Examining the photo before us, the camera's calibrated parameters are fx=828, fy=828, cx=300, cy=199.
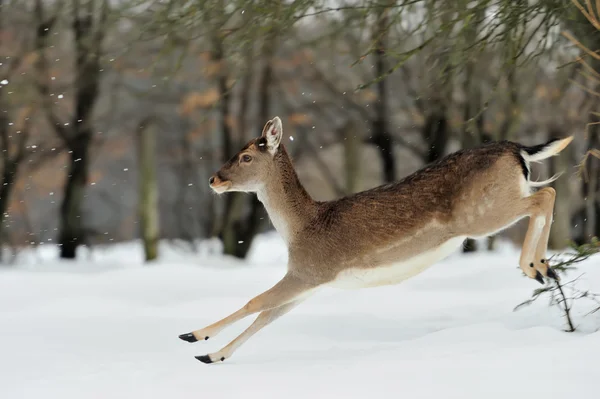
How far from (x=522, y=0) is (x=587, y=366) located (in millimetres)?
3110

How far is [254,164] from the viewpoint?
14.4 ft

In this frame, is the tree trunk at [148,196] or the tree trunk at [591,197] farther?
the tree trunk at [591,197]

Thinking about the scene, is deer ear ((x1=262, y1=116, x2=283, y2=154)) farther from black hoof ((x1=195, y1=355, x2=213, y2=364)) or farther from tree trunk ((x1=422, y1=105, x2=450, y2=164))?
tree trunk ((x1=422, y1=105, x2=450, y2=164))

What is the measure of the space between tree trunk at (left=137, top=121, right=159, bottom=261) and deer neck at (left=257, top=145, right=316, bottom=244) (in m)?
7.39

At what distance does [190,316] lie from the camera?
22.8 ft

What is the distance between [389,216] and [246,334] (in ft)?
3.25

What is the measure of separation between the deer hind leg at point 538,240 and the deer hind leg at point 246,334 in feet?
3.95

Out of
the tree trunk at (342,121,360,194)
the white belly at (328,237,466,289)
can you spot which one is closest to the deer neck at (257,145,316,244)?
the white belly at (328,237,466,289)

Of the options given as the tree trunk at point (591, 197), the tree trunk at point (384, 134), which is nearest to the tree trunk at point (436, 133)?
the tree trunk at point (384, 134)

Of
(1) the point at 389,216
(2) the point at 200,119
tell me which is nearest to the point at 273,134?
(1) the point at 389,216

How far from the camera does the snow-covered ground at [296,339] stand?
3764 millimetres

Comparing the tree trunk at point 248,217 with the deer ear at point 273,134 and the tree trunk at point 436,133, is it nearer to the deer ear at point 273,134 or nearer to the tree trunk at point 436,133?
the tree trunk at point 436,133

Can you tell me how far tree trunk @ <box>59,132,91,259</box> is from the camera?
11.7m

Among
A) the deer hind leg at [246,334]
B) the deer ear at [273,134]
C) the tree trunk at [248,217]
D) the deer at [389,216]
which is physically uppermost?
the deer ear at [273,134]
